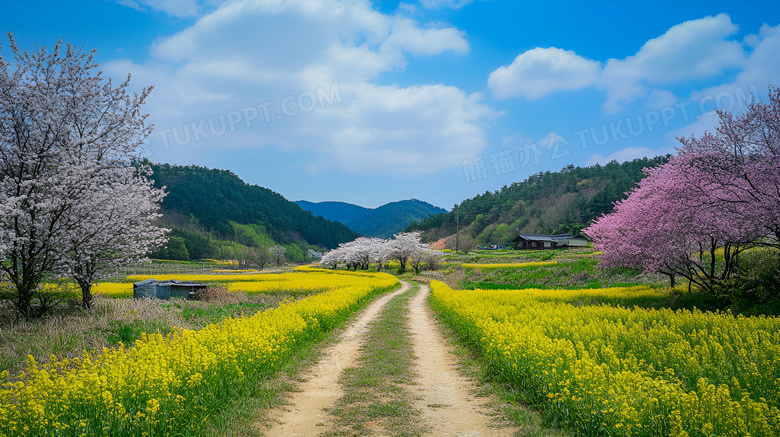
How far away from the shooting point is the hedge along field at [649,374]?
418 centimetres

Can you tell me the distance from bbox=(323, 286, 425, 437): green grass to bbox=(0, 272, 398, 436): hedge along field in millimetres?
1716

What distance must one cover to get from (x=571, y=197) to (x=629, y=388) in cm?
10273

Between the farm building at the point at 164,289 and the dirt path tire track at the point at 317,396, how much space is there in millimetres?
15644

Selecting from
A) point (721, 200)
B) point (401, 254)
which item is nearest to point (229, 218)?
point (401, 254)

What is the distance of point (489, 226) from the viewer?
104375mm

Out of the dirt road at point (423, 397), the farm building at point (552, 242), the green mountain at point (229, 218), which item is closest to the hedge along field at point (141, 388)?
the dirt road at point (423, 397)

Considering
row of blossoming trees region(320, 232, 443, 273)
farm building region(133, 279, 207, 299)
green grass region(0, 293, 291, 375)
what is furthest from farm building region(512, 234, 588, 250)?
green grass region(0, 293, 291, 375)

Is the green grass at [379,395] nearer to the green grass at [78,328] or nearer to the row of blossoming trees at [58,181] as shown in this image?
the green grass at [78,328]

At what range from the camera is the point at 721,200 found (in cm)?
1257

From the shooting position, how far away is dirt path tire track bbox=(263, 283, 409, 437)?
548 centimetres

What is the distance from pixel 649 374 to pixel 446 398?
3.25 m

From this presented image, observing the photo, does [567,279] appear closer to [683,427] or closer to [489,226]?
[683,427]

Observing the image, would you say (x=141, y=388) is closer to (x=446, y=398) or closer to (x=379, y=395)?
(x=379, y=395)

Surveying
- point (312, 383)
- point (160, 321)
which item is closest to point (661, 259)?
point (312, 383)
